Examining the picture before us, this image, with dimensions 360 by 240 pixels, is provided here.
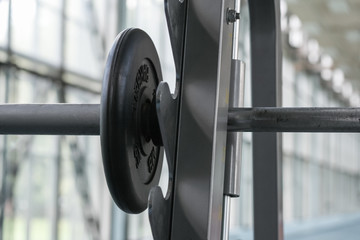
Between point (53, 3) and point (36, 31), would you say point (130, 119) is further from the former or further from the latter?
point (53, 3)

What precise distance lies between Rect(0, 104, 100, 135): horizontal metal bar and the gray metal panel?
12cm

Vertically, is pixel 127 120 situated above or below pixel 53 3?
below

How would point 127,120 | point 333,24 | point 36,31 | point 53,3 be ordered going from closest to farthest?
point 127,120 < point 36,31 < point 53,3 < point 333,24

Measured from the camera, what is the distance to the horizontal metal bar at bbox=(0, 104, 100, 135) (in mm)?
756

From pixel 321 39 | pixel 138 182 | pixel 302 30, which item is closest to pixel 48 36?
pixel 138 182

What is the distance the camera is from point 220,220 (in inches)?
28.5

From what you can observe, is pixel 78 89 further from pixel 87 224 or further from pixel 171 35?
pixel 171 35

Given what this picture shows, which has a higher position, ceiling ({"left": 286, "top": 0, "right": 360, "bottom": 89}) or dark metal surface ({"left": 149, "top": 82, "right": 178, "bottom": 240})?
ceiling ({"left": 286, "top": 0, "right": 360, "bottom": 89})

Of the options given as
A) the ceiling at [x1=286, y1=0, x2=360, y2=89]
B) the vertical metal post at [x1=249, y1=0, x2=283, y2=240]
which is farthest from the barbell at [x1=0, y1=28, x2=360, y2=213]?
the ceiling at [x1=286, y1=0, x2=360, y2=89]

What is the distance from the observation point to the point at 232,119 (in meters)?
0.76

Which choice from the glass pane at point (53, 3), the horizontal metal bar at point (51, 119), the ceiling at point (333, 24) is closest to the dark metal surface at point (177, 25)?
the horizontal metal bar at point (51, 119)

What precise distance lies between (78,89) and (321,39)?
362 inches

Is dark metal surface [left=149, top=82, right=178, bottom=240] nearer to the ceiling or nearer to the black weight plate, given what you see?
the black weight plate

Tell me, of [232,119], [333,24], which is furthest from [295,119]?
[333,24]
